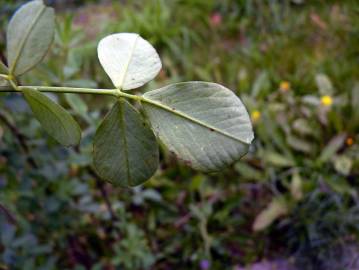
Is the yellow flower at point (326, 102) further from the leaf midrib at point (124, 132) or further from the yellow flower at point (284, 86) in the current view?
the leaf midrib at point (124, 132)

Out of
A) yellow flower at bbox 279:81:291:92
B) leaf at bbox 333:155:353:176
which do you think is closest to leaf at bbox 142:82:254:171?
leaf at bbox 333:155:353:176

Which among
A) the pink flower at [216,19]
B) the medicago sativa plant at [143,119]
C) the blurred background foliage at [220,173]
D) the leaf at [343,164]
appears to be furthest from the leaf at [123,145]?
the pink flower at [216,19]

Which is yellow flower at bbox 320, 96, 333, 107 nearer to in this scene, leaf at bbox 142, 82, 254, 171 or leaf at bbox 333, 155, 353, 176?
leaf at bbox 333, 155, 353, 176

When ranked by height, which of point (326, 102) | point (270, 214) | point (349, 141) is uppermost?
point (326, 102)

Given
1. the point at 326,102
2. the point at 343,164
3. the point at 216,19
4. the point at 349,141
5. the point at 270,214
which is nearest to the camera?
the point at 270,214

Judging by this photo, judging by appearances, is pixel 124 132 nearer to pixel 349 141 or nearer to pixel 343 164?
pixel 343 164

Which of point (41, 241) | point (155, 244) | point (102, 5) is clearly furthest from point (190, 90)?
point (102, 5)

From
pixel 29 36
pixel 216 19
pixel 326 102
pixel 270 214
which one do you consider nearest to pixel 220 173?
pixel 270 214
